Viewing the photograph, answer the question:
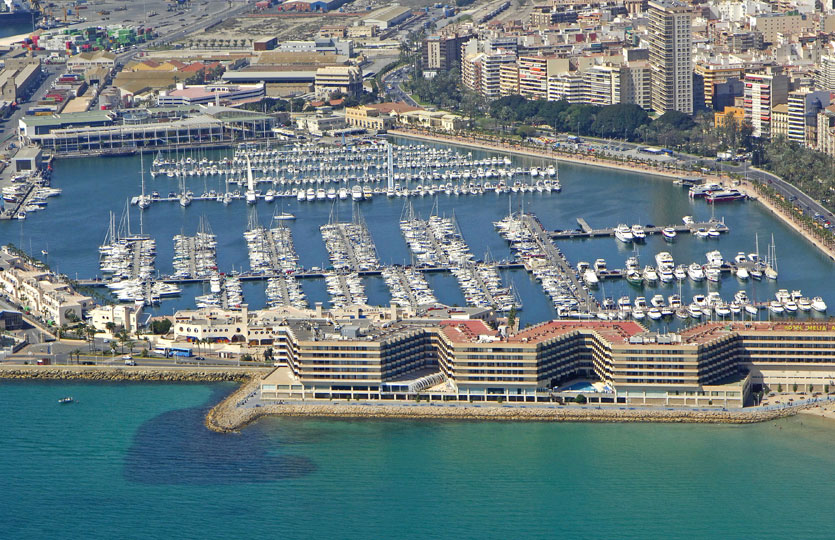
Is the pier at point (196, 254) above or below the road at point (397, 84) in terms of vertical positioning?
below

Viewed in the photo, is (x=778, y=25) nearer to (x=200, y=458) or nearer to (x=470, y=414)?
(x=470, y=414)

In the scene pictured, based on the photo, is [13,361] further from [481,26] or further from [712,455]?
[481,26]

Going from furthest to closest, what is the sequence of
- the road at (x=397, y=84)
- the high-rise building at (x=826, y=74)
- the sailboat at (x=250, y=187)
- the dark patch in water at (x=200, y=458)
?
the road at (x=397, y=84)
the high-rise building at (x=826, y=74)
the sailboat at (x=250, y=187)
the dark patch in water at (x=200, y=458)

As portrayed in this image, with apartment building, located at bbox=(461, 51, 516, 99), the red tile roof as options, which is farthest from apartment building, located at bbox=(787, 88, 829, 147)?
the red tile roof

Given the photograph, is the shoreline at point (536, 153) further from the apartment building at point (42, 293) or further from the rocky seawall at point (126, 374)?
the rocky seawall at point (126, 374)

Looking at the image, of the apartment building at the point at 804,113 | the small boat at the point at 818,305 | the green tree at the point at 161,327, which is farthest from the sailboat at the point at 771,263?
the green tree at the point at 161,327

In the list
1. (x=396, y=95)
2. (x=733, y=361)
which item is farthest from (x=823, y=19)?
(x=733, y=361)

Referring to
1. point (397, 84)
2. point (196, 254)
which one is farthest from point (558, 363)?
point (397, 84)
